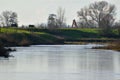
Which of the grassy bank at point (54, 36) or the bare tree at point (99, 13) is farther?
the bare tree at point (99, 13)

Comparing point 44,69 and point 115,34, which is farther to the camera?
point 115,34

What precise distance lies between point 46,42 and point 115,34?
26.4 metres

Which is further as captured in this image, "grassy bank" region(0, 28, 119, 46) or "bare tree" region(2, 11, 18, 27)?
"bare tree" region(2, 11, 18, 27)

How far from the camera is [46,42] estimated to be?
111m

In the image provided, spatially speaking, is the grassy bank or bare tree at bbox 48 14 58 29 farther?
bare tree at bbox 48 14 58 29

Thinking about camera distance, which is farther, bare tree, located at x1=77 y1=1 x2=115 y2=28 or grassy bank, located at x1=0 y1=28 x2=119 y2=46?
bare tree, located at x1=77 y1=1 x2=115 y2=28

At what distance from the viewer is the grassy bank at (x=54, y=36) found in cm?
10548

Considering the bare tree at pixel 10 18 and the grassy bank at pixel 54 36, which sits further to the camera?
the bare tree at pixel 10 18

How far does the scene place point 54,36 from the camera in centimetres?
11988

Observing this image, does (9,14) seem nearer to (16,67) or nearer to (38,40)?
(38,40)

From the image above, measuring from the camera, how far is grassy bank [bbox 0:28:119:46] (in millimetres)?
105481

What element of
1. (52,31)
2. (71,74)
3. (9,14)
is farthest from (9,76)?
(9,14)

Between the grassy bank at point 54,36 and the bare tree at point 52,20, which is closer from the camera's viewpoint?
the grassy bank at point 54,36

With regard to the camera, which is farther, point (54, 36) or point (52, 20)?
point (52, 20)
